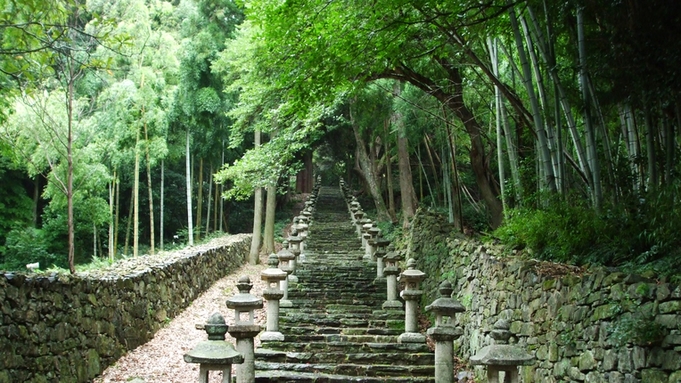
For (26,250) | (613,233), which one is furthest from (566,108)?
(26,250)

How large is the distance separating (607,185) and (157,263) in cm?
774

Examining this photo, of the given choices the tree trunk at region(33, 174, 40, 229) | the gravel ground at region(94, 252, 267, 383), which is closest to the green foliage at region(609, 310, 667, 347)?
the gravel ground at region(94, 252, 267, 383)

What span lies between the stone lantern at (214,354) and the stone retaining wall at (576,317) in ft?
9.31

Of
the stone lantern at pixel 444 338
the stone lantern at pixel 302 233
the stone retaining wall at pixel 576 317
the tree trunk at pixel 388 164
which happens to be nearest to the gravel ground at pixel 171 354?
the stone lantern at pixel 444 338

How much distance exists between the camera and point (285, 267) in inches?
441

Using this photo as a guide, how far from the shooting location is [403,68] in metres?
10.5

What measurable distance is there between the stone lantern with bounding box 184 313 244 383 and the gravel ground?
60cm

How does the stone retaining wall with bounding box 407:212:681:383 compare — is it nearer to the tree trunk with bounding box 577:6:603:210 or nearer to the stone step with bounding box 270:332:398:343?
the tree trunk with bounding box 577:6:603:210

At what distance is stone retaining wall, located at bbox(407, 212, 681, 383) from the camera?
12.2 ft

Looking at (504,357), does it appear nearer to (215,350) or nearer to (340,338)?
(215,350)

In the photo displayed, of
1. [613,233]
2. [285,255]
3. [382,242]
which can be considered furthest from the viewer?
[382,242]

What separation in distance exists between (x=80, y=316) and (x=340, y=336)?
3.75m

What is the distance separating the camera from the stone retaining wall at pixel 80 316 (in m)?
5.30

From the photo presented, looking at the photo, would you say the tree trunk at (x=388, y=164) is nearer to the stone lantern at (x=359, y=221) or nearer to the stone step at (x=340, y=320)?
the stone lantern at (x=359, y=221)
